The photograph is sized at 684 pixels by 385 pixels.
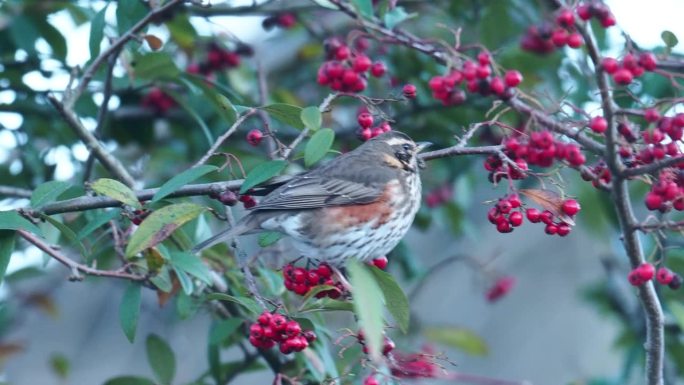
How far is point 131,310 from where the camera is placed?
3.72 meters

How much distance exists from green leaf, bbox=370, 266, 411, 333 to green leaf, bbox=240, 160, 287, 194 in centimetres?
52

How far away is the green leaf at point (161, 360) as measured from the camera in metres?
4.31

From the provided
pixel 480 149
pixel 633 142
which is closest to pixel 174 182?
pixel 480 149

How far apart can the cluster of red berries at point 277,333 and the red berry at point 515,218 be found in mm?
829

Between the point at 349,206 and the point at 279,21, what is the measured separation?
1.70 m

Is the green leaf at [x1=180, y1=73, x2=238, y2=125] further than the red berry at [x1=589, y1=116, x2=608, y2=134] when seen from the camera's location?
Yes

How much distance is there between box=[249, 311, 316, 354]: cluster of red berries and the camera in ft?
10.8

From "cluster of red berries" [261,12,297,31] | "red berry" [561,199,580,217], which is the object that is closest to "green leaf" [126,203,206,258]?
"red berry" [561,199,580,217]

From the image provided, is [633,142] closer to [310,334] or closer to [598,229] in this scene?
[310,334]

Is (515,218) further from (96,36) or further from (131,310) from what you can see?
(96,36)

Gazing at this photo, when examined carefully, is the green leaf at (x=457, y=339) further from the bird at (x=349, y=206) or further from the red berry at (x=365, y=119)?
the red berry at (x=365, y=119)

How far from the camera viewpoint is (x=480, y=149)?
344 centimetres

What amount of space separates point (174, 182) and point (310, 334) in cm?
70

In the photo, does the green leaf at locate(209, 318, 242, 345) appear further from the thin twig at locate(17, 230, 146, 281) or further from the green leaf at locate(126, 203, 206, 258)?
the green leaf at locate(126, 203, 206, 258)
